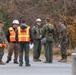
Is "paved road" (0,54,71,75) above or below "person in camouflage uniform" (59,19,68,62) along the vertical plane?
below

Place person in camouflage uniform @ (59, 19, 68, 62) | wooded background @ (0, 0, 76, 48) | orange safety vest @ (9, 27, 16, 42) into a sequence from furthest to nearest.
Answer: wooded background @ (0, 0, 76, 48), person in camouflage uniform @ (59, 19, 68, 62), orange safety vest @ (9, 27, 16, 42)

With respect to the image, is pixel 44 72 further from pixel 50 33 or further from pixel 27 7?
pixel 27 7

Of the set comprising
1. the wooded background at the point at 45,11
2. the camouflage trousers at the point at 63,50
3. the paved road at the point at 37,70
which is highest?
the wooded background at the point at 45,11

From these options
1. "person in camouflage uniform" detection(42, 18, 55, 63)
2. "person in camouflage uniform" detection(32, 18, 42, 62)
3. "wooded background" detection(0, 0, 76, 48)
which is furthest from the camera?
"wooded background" detection(0, 0, 76, 48)

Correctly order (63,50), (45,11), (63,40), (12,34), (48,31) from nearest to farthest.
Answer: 1. (12,34)
2. (48,31)
3. (63,40)
4. (63,50)
5. (45,11)

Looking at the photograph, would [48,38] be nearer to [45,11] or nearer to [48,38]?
[48,38]

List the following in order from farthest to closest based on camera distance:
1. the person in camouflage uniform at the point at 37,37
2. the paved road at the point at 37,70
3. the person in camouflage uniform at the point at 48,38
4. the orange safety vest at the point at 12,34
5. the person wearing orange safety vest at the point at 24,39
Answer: the person in camouflage uniform at the point at 37,37 < the person in camouflage uniform at the point at 48,38 < the orange safety vest at the point at 12,34 < the person wearing orange safety vest at the point at 24,39 < the paved road at the point at 37,70

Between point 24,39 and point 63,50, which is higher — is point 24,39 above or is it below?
above

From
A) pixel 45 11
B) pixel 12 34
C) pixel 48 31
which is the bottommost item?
pixel 12 34

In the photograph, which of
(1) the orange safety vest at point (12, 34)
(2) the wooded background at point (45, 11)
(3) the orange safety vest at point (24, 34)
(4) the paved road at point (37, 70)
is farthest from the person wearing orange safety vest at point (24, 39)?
(2) the wooded background at point (45, 11)

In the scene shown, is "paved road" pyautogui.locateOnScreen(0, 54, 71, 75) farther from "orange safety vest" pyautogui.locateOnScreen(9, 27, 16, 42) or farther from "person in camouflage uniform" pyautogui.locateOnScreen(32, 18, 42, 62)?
"person in camouflage uniform" pyautogui.locateOnScreen(32, 18, 42, 62)

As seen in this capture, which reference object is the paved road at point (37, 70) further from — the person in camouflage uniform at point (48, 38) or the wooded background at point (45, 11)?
the wooded background at point (45, 11)

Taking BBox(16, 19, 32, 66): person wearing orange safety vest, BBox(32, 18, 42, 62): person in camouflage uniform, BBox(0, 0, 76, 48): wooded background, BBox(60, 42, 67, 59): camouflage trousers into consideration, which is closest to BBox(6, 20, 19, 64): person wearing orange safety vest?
BBox(32, 18, 42, 62): person in camouflage uniform

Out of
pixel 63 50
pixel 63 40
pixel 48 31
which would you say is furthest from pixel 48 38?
pixel 63 50
